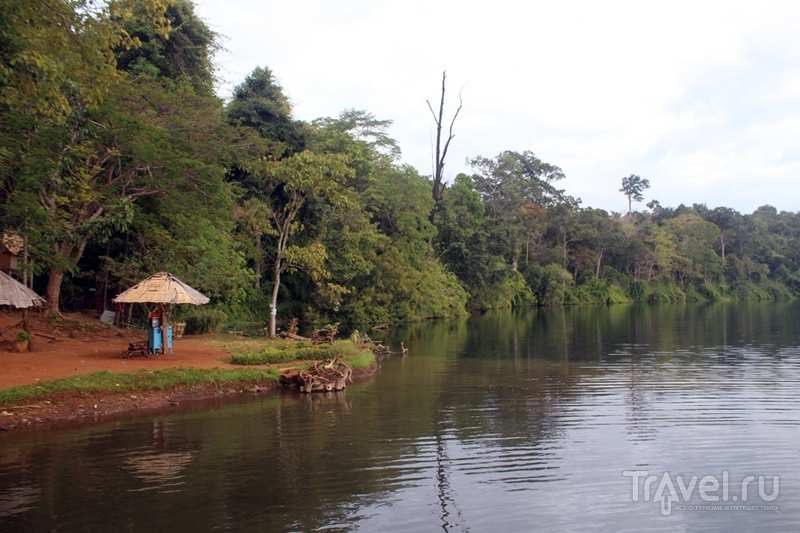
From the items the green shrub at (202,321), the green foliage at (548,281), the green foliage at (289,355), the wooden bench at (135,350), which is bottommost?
the green foliage at (289,355)

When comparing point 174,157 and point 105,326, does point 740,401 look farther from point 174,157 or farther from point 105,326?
point 105,326

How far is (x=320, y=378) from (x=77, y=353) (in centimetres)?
660

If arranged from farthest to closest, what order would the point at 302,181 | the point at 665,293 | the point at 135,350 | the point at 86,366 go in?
the point at 665,293 → the point at 302,181 → the point at 135,350 → the point at 86,366

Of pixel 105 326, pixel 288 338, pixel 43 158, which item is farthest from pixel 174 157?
pixel 288 338

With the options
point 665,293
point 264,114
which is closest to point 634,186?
point 665,293

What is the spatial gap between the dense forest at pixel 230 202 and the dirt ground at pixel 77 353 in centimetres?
136

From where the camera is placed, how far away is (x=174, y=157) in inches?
754

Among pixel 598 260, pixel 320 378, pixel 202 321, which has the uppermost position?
pixel 598 260

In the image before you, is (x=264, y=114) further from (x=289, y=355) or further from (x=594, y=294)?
(x=594, y=294)

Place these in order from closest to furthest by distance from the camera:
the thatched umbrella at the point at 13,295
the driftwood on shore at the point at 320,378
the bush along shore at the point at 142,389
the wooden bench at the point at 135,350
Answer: the bush along shore at the point at 142,389
the thatched umbrella at the point at 13,295
the driftwood on shore at the point at 320,378
the wooden bench at the point at 135,350

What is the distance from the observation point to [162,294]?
16219mm

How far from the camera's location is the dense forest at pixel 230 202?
12664 mm

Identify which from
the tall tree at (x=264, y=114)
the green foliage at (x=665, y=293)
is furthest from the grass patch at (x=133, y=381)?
the green foliage at (x=665, y=293)

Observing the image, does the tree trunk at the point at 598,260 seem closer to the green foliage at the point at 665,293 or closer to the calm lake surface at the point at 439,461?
the green foliage at the point at 665,293
